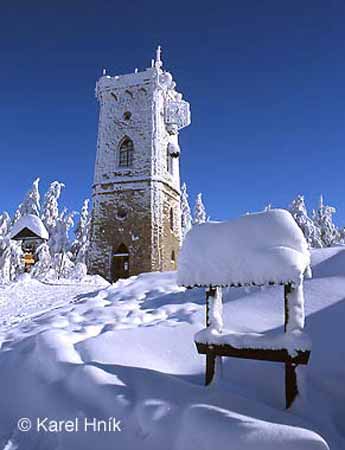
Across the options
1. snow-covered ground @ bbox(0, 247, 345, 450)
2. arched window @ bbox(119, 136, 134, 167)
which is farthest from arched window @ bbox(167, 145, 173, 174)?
snow-covered ground @ bbox(0, 247, 345, 450)

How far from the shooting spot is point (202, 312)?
24.6ft

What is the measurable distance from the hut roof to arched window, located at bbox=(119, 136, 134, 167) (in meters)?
8.14

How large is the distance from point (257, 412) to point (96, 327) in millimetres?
3939

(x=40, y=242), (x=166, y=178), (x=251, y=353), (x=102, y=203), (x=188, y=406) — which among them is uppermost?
(x=166, y=178)

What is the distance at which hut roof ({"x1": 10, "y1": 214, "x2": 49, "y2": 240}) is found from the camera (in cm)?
2600

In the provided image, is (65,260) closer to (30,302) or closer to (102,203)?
(102,203)

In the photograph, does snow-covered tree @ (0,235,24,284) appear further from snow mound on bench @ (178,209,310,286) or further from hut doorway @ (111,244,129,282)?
snow mound on bench @ (178,209,310,286)

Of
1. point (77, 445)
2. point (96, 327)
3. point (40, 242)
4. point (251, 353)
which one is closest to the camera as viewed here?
point (77, 445)

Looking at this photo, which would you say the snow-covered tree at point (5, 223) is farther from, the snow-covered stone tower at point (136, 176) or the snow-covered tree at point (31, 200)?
the snow-covered stone tower at point (136, 176)

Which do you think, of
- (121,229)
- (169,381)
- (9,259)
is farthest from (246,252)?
(9,259)

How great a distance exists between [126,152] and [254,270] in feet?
63.9

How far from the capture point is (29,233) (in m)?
26.6

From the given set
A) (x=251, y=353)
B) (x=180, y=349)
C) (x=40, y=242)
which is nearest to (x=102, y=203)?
(x=40, y=242)

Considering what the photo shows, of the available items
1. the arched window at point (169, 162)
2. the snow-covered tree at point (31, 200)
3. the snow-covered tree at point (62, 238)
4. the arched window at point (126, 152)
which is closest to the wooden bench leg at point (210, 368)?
the arched window at point (126, 152)
